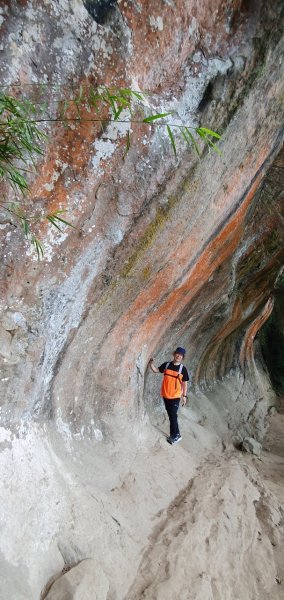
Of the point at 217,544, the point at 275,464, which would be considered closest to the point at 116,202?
the point at 217,544

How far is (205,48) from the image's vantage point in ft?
12.5

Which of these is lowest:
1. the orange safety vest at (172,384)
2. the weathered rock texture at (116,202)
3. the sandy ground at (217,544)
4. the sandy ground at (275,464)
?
the sandy ground at (217,544)

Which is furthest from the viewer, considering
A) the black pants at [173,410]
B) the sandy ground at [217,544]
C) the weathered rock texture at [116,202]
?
the black pants at [173,410]

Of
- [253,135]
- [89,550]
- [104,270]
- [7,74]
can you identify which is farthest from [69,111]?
[89,550]

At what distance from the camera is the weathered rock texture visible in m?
2.93

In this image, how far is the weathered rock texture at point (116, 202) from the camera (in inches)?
115

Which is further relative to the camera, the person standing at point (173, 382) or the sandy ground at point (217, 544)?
the person standing at point (173, 382)

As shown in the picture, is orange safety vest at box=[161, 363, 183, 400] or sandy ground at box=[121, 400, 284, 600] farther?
orange safety vest at box=[161, 363, 183, 400]

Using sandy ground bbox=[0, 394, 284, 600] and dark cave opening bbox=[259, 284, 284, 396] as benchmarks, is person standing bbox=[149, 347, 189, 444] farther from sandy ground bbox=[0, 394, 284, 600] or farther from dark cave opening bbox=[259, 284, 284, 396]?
dark cave opening bbox=[259, 284, 284, 396]

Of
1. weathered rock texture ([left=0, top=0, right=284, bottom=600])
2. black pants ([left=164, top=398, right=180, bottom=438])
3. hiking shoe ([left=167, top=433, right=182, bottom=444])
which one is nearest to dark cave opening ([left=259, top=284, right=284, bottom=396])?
hiking shoe ([left=167, top=433, right=182, bottom=444])

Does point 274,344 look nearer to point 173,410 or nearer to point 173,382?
point 173,410

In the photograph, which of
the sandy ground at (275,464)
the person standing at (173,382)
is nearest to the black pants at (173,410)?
the person standing at (173,382)

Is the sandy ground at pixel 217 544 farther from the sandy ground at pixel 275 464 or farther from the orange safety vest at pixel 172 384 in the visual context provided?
the orange safety vest at pixel 172 384

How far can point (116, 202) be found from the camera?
11.9ft
